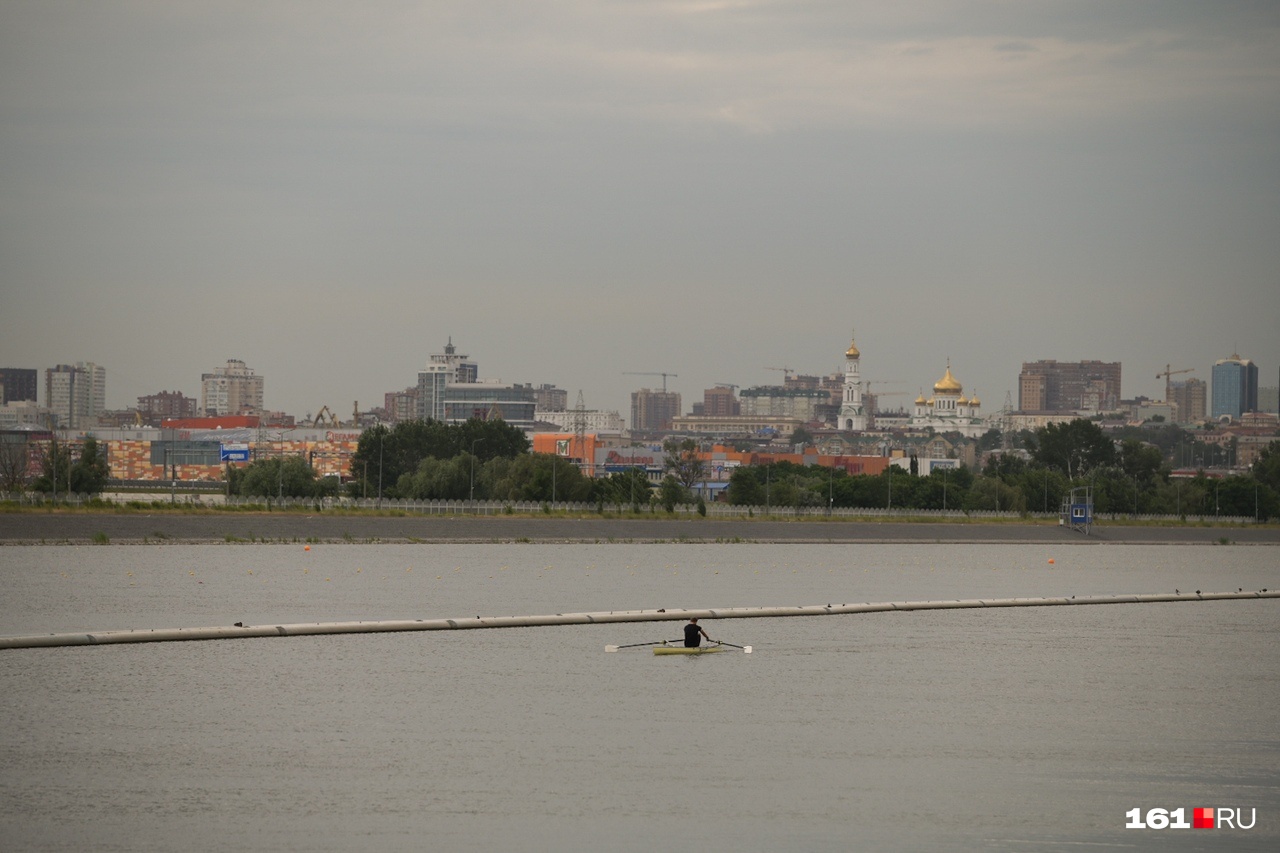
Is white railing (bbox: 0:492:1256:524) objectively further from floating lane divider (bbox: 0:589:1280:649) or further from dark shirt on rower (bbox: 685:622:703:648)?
dark shirt on rower (bbox: 685:622:703:648)

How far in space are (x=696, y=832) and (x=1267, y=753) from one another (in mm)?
9326

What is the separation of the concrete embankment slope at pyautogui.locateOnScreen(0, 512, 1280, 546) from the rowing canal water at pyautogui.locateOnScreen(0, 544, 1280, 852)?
24.6 meters

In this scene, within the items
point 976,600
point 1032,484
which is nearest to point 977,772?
point 976,600

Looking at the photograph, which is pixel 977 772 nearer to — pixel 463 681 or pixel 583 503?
pixel 463 681

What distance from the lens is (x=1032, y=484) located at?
12656cm

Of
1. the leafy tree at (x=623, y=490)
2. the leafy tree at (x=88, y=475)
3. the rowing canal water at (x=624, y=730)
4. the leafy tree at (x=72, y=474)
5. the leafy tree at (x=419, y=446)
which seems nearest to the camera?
the rowing canal water at (x=624, y=730)

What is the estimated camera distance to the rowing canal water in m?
17.9

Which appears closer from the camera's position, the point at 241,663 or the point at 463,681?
the point at 463,681

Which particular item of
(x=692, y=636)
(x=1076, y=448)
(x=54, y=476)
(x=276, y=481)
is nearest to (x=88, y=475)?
(x=276, y=481)

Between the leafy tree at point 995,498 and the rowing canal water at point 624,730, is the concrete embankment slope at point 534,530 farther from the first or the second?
the rowing canal water at point 624,730
